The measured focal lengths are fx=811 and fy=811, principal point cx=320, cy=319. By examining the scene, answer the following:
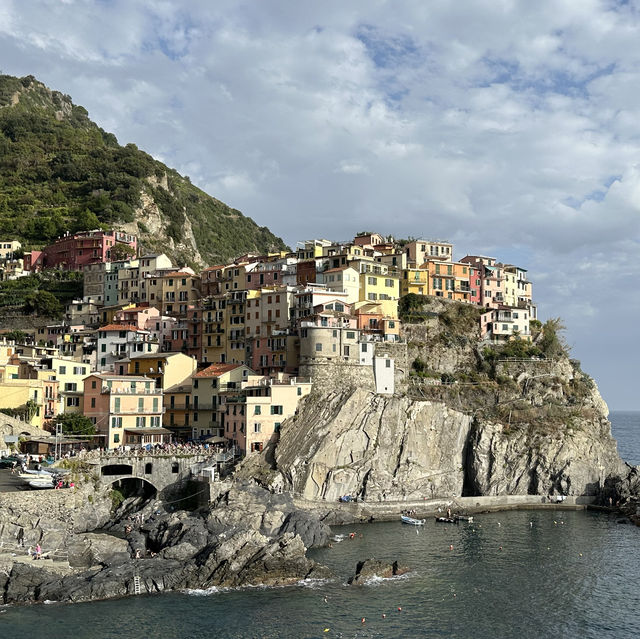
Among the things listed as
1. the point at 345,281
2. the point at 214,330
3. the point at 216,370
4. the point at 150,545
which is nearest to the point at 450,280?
the point at 345,281

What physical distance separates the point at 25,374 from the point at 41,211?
6822 cm

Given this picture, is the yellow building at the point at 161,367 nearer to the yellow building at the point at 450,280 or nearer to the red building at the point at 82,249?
the yellow building at the point at 450,280

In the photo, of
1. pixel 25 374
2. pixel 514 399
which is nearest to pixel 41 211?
pixel 25 374

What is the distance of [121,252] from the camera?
123938mm

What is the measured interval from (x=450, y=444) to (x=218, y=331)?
32.4 m

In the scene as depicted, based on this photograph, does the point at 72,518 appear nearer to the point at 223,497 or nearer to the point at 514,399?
the point at 223,497

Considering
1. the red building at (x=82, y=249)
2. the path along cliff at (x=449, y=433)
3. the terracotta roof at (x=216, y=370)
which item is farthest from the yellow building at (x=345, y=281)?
the red building at (x=82, y=249)

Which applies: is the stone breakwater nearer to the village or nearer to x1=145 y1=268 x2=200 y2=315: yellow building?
the village

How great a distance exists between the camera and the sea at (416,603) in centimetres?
4612

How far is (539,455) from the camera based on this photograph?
86.4 m

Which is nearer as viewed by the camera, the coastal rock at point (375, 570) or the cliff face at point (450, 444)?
the coastal rock at point (375, 570)

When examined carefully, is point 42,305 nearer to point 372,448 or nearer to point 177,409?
point 177,409

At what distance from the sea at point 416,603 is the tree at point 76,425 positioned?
88.4ft

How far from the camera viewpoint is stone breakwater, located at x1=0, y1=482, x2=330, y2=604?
51.4m
